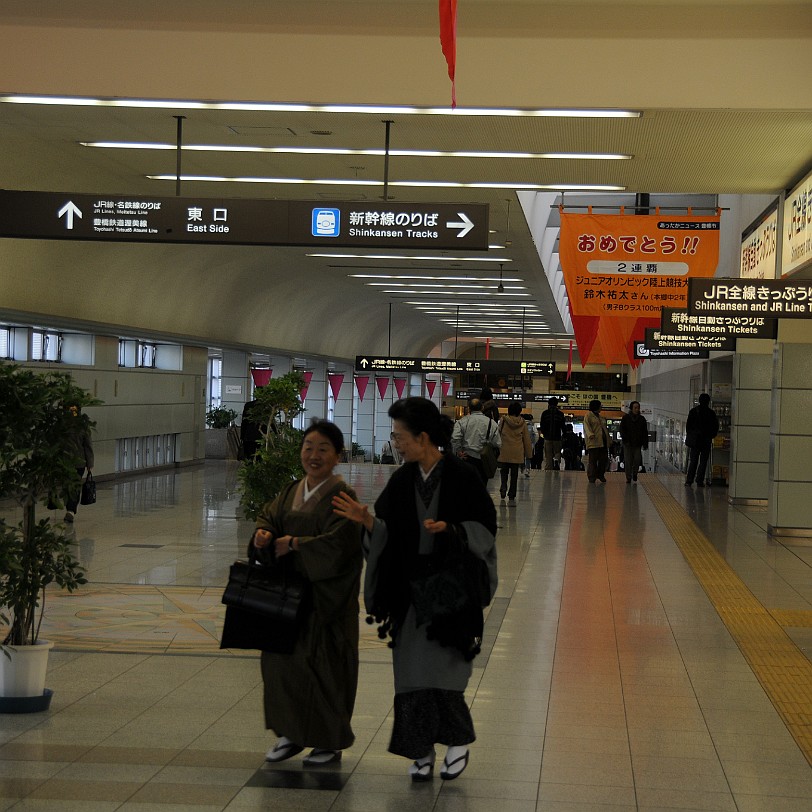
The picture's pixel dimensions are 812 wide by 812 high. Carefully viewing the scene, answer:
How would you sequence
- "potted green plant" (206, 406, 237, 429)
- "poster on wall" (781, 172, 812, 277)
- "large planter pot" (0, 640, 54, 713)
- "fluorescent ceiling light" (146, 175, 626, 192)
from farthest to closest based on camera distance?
"potted green plant" (206, 406, 237, 429)
"fluorescent ceiling light" (146, 175, 626, 192)
"poster on wall" (781, 172, 812, 277)
"large planter pot" (0, 640, 54, 713)

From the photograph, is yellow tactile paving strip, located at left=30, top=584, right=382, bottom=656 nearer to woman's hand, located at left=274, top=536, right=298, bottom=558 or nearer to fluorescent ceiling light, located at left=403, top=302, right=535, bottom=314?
woman's hand, located at left=274, top=536, right=298, bottom=558

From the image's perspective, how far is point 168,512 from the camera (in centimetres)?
1476

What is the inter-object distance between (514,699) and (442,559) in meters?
1.75

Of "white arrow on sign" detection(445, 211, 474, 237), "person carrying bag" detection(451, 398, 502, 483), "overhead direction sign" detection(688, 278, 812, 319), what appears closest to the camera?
"white arrow on sign" detection(445, 211, 474, 237)

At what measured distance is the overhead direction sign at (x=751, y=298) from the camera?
1037 centimetres

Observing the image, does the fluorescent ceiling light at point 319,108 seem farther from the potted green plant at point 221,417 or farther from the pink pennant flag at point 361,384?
the pink pennant flag at point 361,384

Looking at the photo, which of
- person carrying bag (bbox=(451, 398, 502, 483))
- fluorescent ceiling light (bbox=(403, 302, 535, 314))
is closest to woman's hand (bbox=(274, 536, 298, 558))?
person carrying bag (bbox=(451, 398, 502, 483))

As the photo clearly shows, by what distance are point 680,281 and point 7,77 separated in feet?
25.1

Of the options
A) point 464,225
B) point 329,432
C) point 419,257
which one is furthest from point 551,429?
point 329,432

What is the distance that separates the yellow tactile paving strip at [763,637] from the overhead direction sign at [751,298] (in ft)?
8.24

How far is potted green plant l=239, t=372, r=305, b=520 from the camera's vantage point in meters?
10.9

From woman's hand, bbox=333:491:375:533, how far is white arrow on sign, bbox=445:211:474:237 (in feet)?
13.8

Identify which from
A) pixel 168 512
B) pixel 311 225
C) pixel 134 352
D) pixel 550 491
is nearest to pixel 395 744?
pixel 311 225

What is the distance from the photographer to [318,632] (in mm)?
4578
